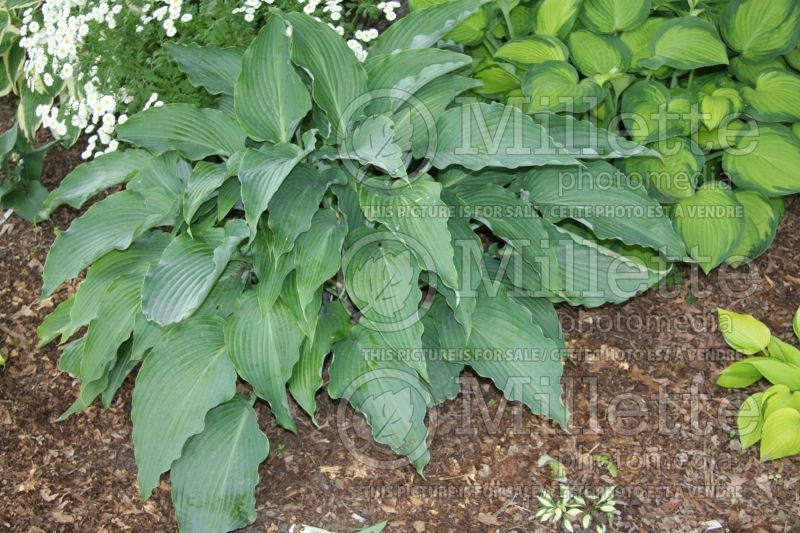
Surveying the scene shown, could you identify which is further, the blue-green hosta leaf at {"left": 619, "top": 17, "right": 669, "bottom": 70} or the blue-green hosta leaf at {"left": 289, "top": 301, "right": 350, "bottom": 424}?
the blue-green hosta leaf at {"left": 619, "top": 17, "right": 669, "bottom": 70}

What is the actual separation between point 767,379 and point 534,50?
1.37 metres

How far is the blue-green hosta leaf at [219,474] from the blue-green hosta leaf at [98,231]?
0.64m

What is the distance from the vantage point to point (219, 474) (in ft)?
8.82

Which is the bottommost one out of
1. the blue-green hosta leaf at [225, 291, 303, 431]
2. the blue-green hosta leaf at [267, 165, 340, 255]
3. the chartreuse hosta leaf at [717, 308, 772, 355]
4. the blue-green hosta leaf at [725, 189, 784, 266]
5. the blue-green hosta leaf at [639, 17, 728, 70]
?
the chartreuse hosta leaf at [717, 308, 772, 355]

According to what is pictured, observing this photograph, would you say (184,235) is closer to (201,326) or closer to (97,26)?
(201,326)

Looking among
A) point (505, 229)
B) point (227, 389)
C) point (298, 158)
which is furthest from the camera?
point (505, 229)

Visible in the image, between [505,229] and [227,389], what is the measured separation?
1.02 metres

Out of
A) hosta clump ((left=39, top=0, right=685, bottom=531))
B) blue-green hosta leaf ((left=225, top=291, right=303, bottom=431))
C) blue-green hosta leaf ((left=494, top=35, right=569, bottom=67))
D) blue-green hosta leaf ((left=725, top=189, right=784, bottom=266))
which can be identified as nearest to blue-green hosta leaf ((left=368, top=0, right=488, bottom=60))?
hosta clump ((left=39, top=0, right=685, bottom=531))

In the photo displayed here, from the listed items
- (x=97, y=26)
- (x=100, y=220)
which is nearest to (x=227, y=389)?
(x=100, y=220)

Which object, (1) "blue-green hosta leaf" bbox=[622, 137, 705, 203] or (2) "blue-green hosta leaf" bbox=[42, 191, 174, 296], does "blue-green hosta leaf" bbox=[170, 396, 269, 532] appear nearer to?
A: (2) "blue-green hosta leaf" bbox=[42, 191, 174, 296]

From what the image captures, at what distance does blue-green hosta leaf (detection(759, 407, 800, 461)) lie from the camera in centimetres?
255

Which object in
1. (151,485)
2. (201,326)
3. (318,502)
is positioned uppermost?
(201,326)

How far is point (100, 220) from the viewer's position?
2883 millimetres

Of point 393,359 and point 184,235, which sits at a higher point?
point 184,235
